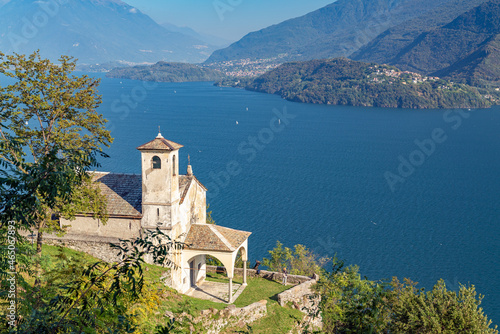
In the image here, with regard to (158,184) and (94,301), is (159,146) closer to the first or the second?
(158,184)

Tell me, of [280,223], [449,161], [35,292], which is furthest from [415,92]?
[35,292]

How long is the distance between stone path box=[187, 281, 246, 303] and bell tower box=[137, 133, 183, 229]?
5.00m

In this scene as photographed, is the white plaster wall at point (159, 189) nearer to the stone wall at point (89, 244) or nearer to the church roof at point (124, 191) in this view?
the church roof at point (124, 191)

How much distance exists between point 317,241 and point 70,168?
4759 cm

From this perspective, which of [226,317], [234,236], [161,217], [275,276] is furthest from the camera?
[275,276]

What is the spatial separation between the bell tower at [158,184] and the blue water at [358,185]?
2326 cm

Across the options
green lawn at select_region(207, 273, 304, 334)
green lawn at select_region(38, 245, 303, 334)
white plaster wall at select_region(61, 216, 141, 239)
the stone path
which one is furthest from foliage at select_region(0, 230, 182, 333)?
the stone path

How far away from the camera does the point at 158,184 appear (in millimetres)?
26750

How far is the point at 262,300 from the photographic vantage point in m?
25.7

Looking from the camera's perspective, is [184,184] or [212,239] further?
[184,184]

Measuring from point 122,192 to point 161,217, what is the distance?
12.1ft

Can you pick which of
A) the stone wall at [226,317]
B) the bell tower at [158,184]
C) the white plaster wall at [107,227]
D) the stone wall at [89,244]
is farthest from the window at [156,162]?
the stone wall at [226,317]

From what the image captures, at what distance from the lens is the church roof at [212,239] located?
27.4 meters

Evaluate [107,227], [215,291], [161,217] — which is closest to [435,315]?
[215,291]
